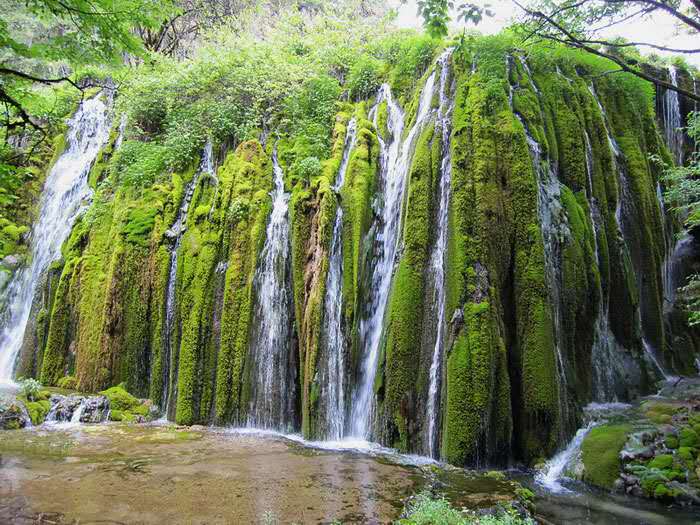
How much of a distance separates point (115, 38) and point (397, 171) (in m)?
7.64

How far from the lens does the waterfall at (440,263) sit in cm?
841

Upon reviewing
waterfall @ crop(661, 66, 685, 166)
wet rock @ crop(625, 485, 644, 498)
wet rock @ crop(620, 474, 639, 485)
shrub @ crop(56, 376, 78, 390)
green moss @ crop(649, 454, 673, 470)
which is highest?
waterfall @ crop(661, 66, 685, 166)

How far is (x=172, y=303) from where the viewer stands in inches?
479

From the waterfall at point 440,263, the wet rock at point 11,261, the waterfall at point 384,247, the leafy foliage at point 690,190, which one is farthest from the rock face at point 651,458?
the wet rock at point 11,261

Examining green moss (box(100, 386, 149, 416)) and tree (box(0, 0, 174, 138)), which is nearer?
tree (box(0, 0, 174, 138))

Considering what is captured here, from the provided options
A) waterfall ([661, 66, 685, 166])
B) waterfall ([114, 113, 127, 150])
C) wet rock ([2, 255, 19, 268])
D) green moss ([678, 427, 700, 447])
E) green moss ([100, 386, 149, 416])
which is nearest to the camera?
green moss ([678, 427, 700, 447])

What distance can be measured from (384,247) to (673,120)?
35.3ft

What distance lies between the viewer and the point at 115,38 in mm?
4621

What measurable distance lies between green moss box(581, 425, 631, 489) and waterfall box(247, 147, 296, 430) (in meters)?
5.69

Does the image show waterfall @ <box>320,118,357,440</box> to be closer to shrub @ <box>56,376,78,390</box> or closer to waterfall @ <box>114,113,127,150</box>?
shrub @ <box>56,376,78,390</box>

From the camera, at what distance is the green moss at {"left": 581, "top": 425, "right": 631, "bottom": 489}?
A: 735cm

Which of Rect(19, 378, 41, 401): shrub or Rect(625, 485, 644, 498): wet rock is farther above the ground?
Rect(19, 378, 41, 401): shrub

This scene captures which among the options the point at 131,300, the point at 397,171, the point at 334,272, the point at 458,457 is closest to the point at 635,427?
the point at 458,457

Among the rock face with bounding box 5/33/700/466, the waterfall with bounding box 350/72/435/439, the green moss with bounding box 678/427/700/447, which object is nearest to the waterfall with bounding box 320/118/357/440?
the rock face with bounding box 5/33/700/466
